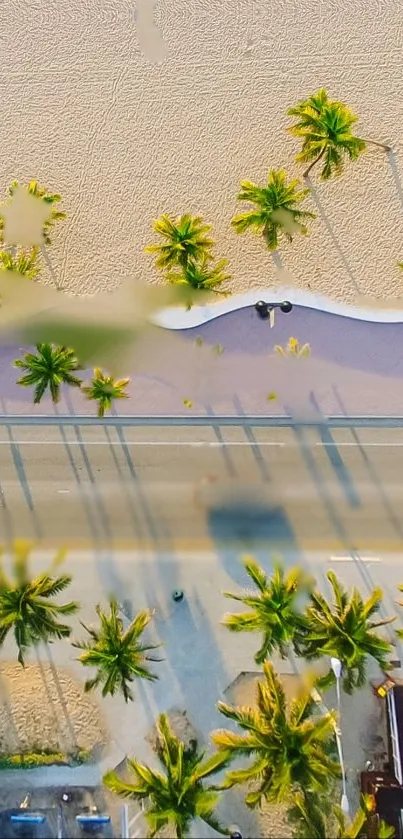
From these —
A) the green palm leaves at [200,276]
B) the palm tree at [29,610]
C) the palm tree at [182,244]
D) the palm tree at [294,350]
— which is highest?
the palm tree at [182,244]

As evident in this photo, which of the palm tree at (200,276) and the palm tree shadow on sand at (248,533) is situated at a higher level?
the palm tree at (200,276)

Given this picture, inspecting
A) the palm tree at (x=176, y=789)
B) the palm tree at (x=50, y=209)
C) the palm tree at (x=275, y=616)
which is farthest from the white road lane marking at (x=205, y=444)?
the palm tree at (x=176, y=789)

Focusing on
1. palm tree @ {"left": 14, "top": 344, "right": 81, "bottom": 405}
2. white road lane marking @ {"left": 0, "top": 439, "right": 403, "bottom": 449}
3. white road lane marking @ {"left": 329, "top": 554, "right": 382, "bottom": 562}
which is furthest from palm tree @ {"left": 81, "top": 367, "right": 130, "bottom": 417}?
white road lane marking @ {"left": 329, "top": 554, "right": 382, "bottom": 562}

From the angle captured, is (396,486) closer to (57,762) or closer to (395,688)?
(395,688)

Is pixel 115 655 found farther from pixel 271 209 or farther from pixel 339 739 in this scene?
pixel 271 209

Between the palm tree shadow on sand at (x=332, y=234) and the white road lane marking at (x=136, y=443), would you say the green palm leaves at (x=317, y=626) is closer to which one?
the white road lane marking at (x=136, y=443)
